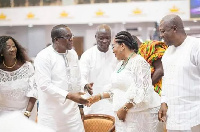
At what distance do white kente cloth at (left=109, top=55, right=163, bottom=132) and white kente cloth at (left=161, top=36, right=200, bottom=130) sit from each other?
0.83ft

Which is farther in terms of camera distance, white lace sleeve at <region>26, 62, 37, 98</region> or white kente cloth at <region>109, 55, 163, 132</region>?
white lace sleeve at <region>26, 62, 37, 98</region>

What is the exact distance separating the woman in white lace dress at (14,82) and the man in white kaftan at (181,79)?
152 centimetres

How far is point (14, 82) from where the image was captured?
10.8 ft

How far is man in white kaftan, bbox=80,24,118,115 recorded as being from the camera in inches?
167

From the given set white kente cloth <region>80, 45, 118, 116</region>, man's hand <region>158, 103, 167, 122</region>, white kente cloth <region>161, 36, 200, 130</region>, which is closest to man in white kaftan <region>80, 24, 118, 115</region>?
white kente cloth <region>80, 45, 118, 116</region>

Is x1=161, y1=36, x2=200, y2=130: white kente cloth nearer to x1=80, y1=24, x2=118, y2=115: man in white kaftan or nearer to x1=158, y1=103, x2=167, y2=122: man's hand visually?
x1=158, y1=103, x2=167, y2=122: man's hand

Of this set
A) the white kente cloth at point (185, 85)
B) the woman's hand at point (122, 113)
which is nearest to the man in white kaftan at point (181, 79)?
the white kente cloth at point (185, 85)

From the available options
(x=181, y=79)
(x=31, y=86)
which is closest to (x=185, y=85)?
(x=181, y=79)

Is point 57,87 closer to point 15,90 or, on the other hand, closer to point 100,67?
point 15,90

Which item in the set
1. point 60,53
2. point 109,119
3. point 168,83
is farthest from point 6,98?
point 168,83

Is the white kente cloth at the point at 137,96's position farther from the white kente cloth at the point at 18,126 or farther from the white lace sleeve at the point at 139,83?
the white kente cloth at the point at 18,126

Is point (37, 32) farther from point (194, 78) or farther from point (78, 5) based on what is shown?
point (194, 78)

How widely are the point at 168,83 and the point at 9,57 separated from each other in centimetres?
171

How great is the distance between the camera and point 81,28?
16891mm
